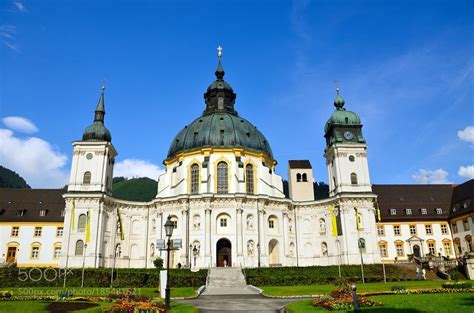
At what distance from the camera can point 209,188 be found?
64375 mm

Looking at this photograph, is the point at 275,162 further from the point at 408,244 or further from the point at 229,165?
the point at 408,244

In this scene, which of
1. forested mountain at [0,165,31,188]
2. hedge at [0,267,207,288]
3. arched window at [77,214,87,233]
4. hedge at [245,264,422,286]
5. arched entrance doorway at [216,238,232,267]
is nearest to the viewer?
hedge at [0,267,207,288]

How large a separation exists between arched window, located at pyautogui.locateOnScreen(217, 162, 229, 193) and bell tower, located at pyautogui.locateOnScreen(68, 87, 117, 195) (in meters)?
17.7


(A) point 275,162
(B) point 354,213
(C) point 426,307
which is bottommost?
(C) point 426,307

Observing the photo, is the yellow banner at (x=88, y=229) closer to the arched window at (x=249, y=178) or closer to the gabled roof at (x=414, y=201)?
the arched window at (x=249, y=178)

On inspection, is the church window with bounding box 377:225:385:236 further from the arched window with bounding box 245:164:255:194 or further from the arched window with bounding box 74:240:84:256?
the arched window with bounding box 74:240:84:256

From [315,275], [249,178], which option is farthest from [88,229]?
[315,275]

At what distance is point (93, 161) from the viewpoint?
65062 mm

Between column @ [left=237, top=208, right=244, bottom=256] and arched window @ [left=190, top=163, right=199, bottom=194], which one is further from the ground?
arched window @ [left=190, top=163, right=199, bottom=194]

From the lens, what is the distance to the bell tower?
6353 centimetres

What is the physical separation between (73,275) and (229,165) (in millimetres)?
28602

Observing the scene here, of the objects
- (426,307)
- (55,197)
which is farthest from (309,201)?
(426,307)

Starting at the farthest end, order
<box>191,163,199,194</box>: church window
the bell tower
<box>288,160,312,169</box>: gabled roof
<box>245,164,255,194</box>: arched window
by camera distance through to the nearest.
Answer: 1. <box>288,160,312,169</box>: gabled roof
2. <box>245,164,255,194</box>: arched window
3. <box>191,163,199,194</box>: church window
4. the bell tower

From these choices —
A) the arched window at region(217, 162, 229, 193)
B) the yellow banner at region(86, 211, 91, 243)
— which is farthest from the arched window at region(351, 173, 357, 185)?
the yellow banner at region(86, 211, 91, 243)
